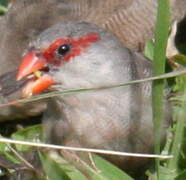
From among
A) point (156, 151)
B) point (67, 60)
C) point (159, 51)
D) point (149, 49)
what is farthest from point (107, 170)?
point (149, 49)

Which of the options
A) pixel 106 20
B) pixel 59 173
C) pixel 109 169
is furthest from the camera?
pixel 106 20

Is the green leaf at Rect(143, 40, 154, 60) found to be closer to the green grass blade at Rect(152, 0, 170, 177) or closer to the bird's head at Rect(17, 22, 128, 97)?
the bird's head at Rect(17, 22, 128, 97)

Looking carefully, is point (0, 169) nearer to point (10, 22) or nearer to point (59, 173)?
point (59, 173)

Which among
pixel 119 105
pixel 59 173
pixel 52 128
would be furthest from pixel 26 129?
pixel 59 173

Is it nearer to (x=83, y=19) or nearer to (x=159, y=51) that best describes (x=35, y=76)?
(x=159, y=51)

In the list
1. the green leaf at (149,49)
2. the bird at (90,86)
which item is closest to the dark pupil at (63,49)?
the bird at (90,86)

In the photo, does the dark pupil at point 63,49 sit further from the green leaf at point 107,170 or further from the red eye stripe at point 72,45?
the green leaf at point 107,170

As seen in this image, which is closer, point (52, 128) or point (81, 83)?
point (81, 83)
